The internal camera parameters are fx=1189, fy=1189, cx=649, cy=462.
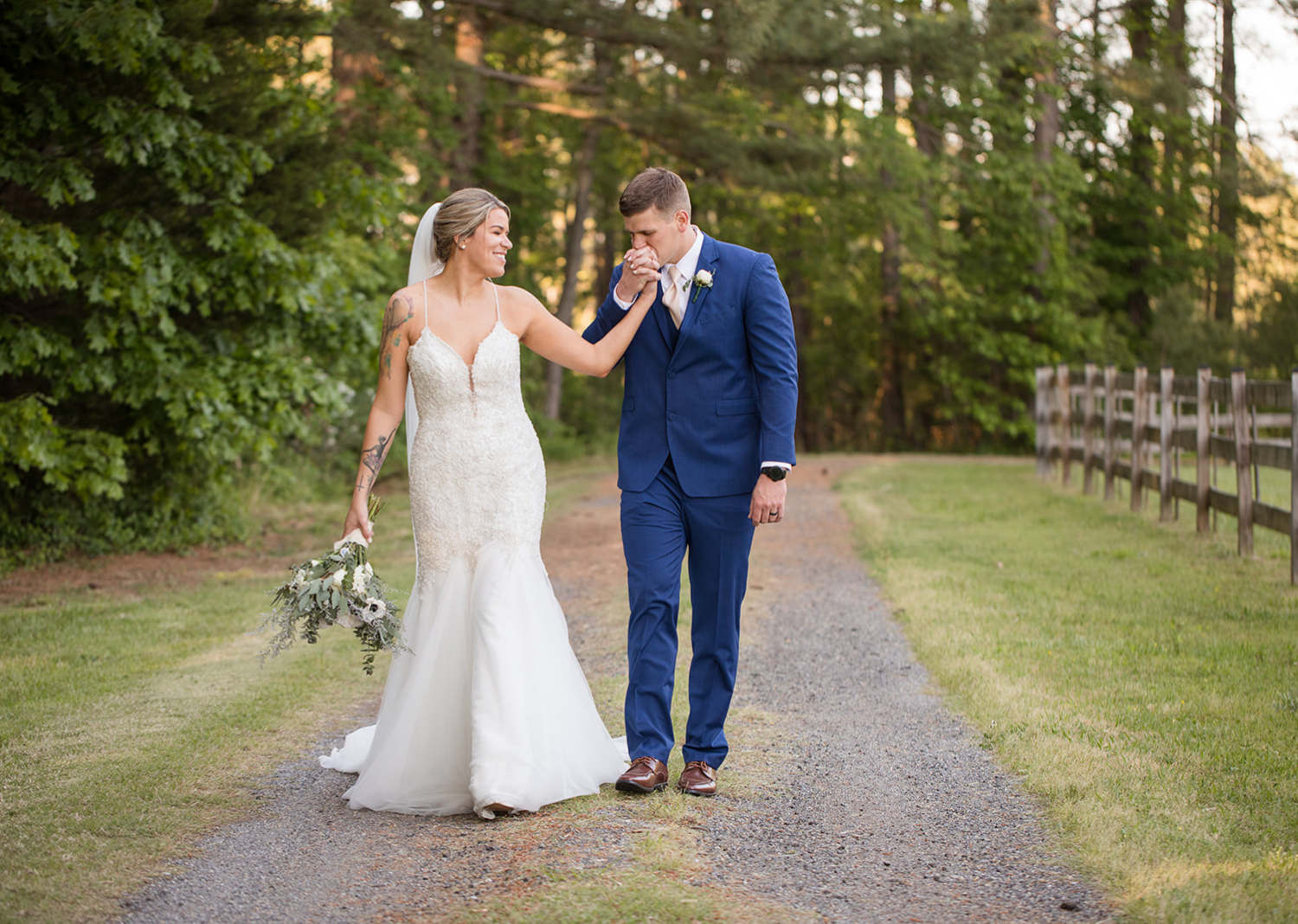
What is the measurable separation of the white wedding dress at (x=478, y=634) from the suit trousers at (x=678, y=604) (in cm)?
25

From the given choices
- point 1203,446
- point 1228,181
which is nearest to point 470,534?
point 1203,446

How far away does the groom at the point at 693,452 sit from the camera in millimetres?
4254

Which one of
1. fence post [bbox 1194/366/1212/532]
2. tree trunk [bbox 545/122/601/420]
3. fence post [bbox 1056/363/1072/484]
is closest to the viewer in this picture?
fence post [bbox 1194/366/1212/532]

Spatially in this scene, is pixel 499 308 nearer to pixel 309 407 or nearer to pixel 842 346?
pixel 309 407

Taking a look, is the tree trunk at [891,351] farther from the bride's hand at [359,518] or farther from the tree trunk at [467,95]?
the bride's hand at [359,518]

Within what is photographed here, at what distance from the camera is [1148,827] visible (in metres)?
3.87

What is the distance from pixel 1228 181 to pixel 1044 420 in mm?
11639

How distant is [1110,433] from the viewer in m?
13.6

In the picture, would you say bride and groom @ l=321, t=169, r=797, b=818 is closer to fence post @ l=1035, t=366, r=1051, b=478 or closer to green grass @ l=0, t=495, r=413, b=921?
green grass @ l=0, t=495, r=413, b=921

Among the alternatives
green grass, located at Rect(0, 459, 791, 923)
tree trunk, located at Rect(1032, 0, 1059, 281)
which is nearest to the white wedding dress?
green grass, located at Rect(0, 459, 791, 923)

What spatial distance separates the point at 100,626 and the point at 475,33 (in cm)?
1306

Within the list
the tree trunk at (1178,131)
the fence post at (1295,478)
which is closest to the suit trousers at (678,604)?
the fence post at (1295,478)

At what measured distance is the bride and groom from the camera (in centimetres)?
421

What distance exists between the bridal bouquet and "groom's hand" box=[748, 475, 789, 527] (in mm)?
1338
